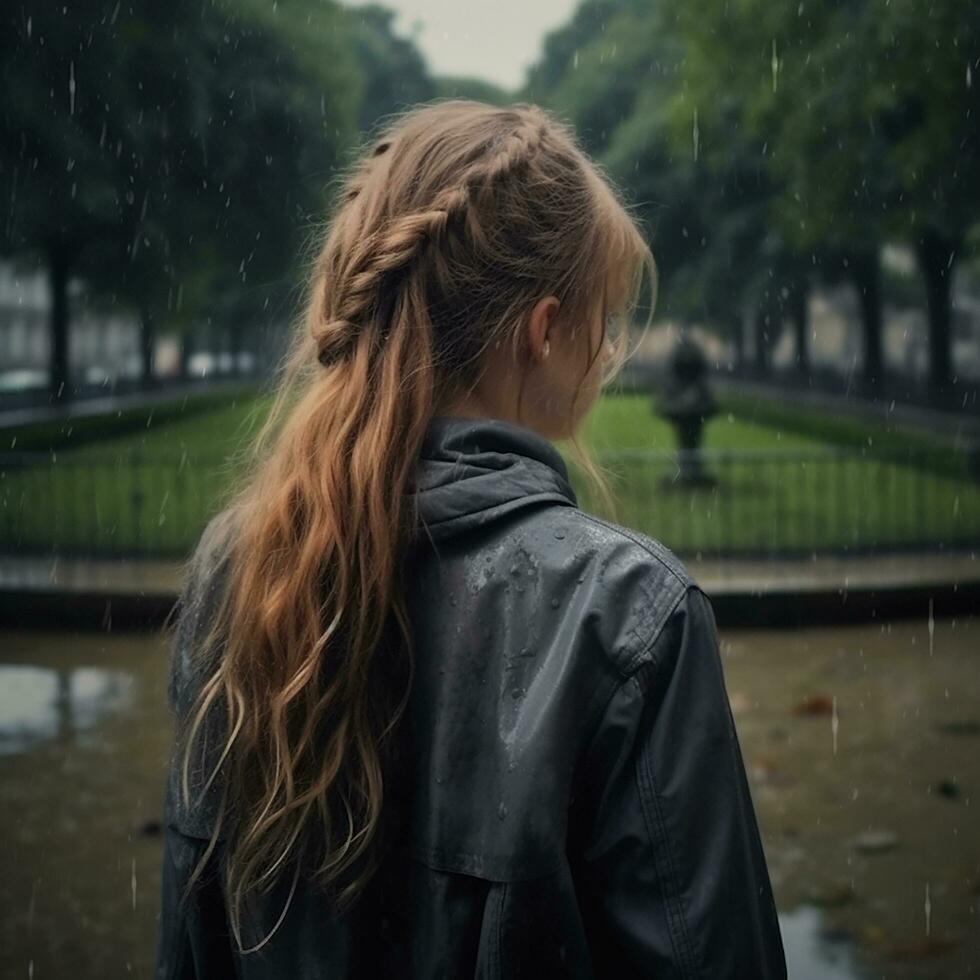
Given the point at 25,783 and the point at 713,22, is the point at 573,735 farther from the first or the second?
the point at 713,22

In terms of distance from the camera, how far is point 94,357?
65.2 m

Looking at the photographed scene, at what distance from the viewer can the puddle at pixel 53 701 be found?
638cm

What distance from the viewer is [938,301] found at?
21578mm

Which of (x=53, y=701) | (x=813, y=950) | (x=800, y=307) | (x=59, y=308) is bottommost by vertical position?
(x=53, y=701)

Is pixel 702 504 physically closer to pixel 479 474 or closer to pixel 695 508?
pixel 695 508

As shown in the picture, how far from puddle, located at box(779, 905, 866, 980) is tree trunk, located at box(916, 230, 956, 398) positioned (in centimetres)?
1883

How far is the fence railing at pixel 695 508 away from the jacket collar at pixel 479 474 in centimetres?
797

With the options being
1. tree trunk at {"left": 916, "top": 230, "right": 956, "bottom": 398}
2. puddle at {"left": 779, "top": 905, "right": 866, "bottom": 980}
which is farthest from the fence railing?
tree trunk at {"left": 916, "top": 230, "right": 956, "bottom": 398}

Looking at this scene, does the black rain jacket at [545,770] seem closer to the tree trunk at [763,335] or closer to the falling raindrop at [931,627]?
the falling raindrop at [931,627]

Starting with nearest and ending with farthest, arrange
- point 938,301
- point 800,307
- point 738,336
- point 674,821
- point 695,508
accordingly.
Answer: point 674,821, point 695,508, point 938,301, point 800,307, point 738,336

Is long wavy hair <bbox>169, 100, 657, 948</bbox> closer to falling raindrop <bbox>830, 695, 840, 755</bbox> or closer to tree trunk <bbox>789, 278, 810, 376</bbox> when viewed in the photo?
falling raindrop <bbox>830, 695, 840, 755</bbox>

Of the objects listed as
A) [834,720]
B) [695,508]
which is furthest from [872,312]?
[834,720]

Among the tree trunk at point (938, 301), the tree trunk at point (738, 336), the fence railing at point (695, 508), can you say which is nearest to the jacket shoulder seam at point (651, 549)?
the fence railing at point (695, 508)

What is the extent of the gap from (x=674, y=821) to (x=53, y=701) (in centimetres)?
627
